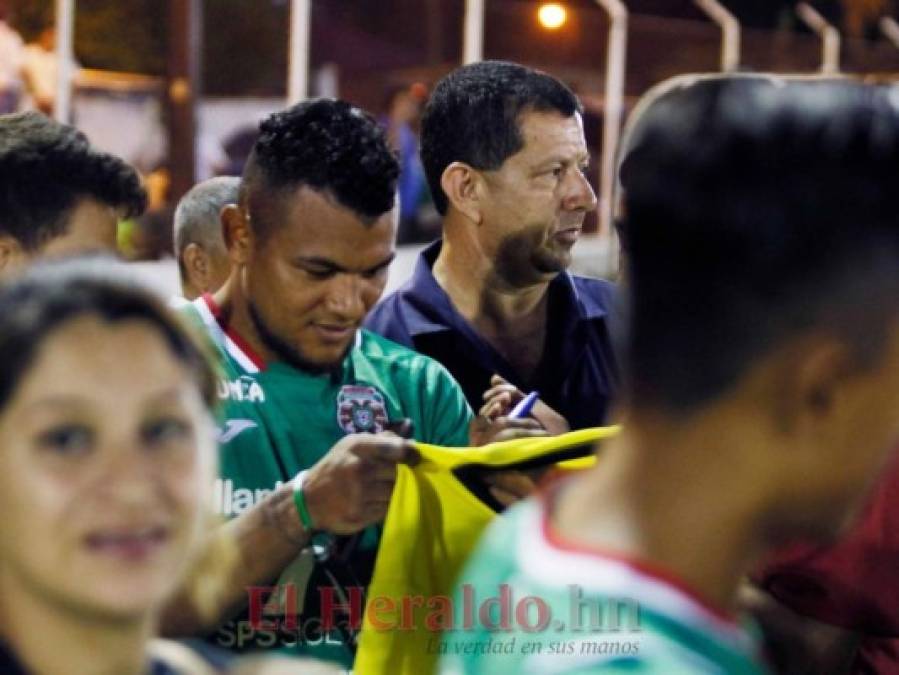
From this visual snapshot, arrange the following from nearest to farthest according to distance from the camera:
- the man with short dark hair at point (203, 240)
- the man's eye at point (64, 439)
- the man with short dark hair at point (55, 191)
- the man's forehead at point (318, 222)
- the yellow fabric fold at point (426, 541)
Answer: the man's eye at point (64, 439), the yellow fabric fold at point (426, 541), the man's forehead at point (318, 222), the man with short dark hair at point (55, 191), the man with short dark hair at point (203, 240)

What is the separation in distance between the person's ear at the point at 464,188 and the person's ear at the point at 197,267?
846 mm

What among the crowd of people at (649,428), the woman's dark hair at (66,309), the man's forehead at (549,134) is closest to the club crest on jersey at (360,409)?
the crowd of people at (649,428)

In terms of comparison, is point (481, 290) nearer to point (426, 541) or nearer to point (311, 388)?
point (311, 388)

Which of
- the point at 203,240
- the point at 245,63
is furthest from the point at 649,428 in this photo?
the point at 245,63

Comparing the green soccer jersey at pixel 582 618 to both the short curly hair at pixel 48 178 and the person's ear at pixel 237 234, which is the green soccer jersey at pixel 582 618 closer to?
the person's ear at pixel 237 234

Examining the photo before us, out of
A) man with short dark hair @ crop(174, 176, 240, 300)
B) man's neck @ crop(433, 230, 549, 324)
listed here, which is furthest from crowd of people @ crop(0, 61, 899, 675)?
man with short dark hair @ crop(174, 176, 240, 300)

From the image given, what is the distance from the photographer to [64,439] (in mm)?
1510

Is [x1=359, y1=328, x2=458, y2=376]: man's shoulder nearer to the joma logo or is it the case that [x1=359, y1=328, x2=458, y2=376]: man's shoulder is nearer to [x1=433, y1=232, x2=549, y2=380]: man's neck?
the joma logo

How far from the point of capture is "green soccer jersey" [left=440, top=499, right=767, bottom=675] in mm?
1377

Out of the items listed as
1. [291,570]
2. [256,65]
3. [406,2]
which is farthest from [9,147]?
[406,2]

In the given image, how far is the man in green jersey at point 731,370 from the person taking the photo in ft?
4.73

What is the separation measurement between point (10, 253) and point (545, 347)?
1.30 m

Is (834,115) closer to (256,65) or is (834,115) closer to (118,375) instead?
(118,375)

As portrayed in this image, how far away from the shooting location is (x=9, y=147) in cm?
349
